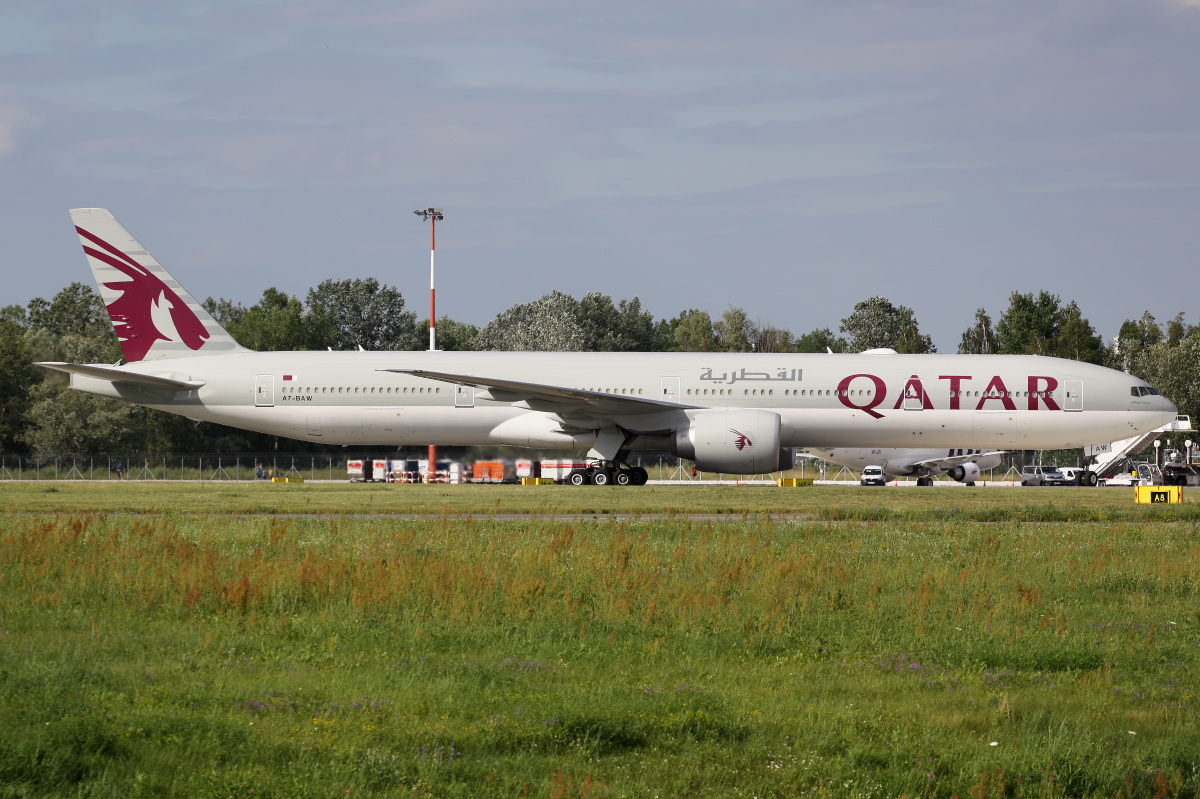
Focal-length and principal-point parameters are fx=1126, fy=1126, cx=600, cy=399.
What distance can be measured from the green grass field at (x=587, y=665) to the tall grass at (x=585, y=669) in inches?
1.1

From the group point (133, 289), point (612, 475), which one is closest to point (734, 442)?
point (612, 475)

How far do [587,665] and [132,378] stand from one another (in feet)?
91.2

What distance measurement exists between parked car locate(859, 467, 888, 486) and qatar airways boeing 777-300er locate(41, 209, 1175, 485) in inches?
710

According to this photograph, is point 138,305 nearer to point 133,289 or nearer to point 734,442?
point 133,289

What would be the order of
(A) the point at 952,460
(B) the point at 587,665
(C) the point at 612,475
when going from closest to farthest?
(B) the point at 587,665
(C) the point at 612,475
(A) the point at 952,460

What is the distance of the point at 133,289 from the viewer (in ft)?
112

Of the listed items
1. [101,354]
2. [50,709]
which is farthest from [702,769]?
[101,354]

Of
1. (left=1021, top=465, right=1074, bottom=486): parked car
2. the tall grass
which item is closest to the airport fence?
(left=1021, top=465, right=1074, bottom=486): parked car

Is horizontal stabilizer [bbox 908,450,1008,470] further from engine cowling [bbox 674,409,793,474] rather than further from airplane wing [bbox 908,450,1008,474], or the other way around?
engine cowling [bbox 674,409,793,474]

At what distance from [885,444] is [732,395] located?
15.2 ft

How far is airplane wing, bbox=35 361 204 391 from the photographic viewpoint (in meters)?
31.7

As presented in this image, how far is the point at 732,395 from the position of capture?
104ft

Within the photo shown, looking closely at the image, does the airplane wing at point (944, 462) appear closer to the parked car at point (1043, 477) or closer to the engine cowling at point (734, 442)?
the parked car at point (1043, 477)

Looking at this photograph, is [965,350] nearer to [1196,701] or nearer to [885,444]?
[885,444]
